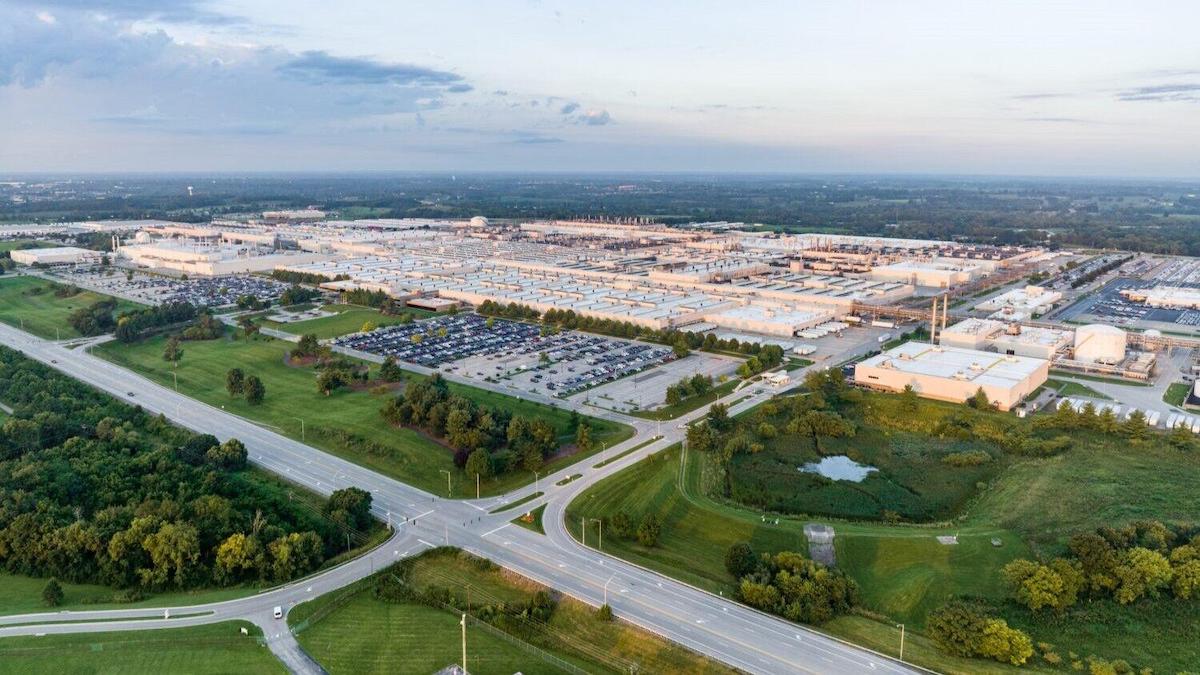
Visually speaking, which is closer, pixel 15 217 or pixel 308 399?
pixel 308 399

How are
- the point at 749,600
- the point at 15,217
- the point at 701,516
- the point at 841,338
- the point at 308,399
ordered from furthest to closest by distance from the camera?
the point at 15,217 → the point at 841,338 → the point at 308,399 → the point at 701,516 → the point at 749,600

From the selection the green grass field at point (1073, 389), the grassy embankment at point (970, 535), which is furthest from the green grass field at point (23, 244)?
the green grass field at point (1073, 389)

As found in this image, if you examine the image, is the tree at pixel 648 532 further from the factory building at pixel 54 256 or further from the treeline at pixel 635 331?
the factory building at pixel 54 256

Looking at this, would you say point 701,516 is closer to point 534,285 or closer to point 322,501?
point 322,501

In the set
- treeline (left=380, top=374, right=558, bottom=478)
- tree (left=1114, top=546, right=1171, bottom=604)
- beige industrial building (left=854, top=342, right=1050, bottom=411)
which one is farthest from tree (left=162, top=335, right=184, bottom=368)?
tree (left=1114, top=546, right=1171, bottom=604)

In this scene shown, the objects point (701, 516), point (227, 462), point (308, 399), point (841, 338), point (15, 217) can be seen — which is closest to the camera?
point (701, 516)

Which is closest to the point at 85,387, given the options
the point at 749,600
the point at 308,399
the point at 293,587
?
the point at 308,399
